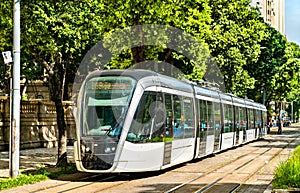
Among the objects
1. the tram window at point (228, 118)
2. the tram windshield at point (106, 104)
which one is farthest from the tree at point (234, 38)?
the tram windshield at point (106, 104)

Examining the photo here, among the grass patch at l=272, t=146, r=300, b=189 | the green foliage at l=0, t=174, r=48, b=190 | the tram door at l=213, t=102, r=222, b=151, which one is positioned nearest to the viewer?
the grass patch at l=272, t=146, r=300, b=189

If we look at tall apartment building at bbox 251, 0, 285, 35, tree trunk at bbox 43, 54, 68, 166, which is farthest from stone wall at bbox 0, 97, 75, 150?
tall apartment building at bbox 251, 0, 285, 35

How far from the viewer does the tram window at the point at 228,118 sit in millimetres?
30531

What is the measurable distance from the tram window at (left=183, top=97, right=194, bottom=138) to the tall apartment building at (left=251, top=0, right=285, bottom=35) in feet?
340

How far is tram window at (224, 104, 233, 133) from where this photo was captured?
30531mm

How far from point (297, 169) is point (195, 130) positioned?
10083 millimetres

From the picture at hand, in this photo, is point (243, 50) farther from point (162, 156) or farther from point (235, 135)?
point (162, 156)

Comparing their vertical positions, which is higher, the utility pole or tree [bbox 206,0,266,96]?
tree [bbox 206,0,266,96]

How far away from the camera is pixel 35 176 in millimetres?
17453

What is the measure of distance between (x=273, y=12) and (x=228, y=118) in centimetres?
11665

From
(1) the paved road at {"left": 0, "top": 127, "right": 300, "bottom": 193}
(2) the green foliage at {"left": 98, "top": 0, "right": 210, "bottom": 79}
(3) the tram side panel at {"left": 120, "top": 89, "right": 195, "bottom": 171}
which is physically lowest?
(1) the paved road at {"left": 0, "top": 127, "right": 300, "bottom": 193}

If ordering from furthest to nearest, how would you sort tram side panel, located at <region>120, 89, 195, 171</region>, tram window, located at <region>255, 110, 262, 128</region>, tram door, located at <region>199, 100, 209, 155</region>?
tram window, located at <region>255, 110, 262, 128</region> → tram door, located at <region>199, 100, 209, 155</region> → tram side panel, located at <region>120, 89, 195, 171</region>

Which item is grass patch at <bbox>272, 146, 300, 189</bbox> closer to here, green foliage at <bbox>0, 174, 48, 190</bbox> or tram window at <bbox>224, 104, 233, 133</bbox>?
green foliage at <bbox>0, 174, 48, 190</bbox>

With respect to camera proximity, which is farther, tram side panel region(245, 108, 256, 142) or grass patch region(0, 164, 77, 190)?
tram side panel region(245, 108, 256, 142)
